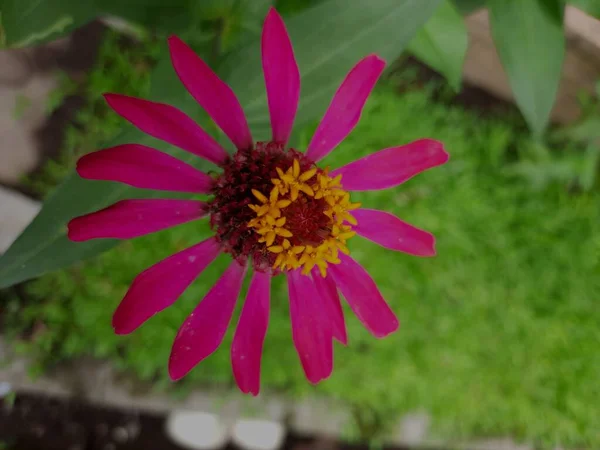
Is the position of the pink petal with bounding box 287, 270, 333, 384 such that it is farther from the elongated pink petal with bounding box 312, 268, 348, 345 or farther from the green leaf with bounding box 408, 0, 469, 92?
the green leaf with bounding box 408, 0, 469, 92

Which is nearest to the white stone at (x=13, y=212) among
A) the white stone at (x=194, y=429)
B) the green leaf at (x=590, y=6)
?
the white stone at (x=194, y=429)

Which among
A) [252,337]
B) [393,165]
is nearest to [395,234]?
[393,165]

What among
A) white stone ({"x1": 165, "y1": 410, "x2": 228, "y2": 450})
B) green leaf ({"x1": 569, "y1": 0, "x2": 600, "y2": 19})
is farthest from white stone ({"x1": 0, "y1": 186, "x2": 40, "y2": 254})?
green leaf ({"x1": 569, "y1": 0, "x2": 600, "y2": 19})

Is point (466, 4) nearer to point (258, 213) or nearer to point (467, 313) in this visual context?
point (258, 213)

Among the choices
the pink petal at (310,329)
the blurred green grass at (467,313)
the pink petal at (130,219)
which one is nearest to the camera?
the pink petal at (130,219)

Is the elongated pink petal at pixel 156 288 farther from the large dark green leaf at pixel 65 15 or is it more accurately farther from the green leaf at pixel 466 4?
the green leaf at pixel 466 4

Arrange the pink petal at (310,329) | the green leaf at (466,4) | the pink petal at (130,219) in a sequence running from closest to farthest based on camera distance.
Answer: the pink petal at (130,219), the pink petal at (310,329), the green leaf at (466,4)

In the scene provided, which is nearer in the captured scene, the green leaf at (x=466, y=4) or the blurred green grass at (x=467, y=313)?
the green leaf at (x=466, y=4)

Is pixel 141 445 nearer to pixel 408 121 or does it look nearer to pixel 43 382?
pixel 43 382
